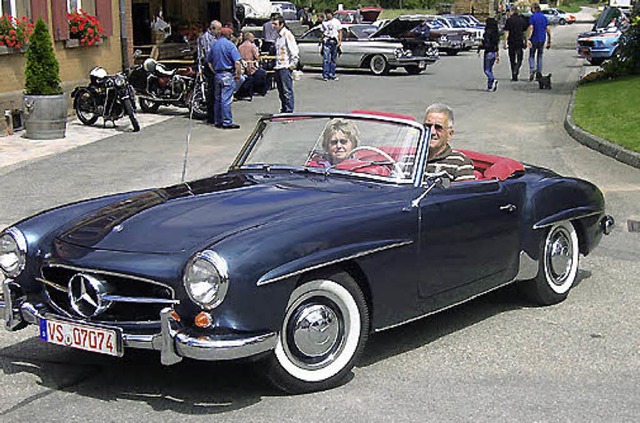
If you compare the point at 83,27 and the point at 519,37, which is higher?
the point at 83,27

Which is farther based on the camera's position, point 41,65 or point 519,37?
point 519,37

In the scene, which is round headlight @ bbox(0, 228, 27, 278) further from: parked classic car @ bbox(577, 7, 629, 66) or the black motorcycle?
parked classic car @ bbox(577, 7, 629, 66)

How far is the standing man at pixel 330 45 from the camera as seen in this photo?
88.8 feet

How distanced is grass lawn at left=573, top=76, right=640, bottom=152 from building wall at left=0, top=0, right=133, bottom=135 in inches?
366

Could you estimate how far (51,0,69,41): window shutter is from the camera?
1741 cm

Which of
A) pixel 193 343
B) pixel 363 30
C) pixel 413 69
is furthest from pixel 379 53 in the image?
pixel 193 343

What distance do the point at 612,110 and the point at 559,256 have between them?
37.7ft

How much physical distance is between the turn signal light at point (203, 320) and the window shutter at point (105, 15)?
15.9 meters

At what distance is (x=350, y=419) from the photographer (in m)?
4.46

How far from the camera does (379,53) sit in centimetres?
2867

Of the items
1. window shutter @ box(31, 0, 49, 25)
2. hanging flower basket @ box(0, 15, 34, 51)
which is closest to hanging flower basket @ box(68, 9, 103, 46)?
window shutter @ box(31, 0, 49, 25)

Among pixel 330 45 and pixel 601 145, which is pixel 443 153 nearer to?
pixel 601 145

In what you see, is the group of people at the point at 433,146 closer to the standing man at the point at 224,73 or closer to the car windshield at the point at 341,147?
the car windshield at the point at 341,147

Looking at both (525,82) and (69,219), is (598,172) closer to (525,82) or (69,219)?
(69,219)
